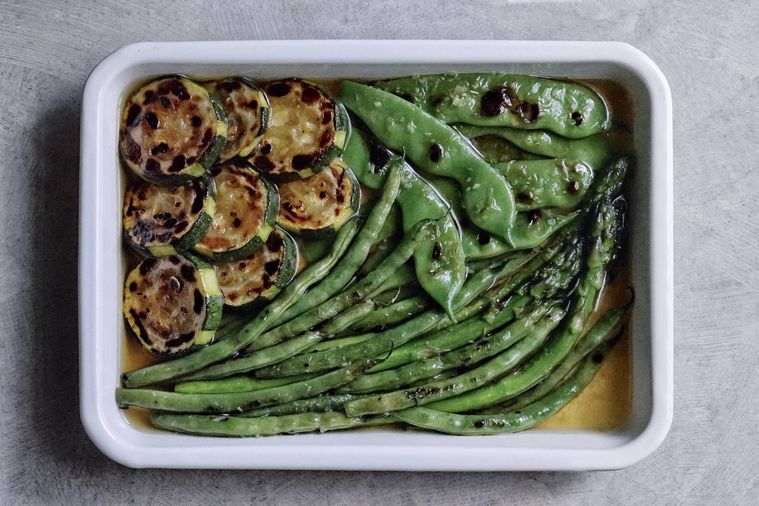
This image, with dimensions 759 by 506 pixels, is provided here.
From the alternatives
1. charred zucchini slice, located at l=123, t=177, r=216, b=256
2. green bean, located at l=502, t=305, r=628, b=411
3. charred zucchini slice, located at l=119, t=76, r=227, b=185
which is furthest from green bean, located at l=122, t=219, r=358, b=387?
green bean, located at l=502, t=305, r=628, b=411

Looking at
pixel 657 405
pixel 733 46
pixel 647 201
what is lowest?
pixel 657 405

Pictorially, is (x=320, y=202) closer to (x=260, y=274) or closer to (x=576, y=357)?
(x=260, y=274)

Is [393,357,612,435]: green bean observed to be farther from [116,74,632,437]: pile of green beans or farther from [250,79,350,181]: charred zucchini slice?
[250,79,350,181]: charred zucchini slice

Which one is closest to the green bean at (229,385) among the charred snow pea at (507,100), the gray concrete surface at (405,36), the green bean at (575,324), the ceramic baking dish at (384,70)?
the ceramic baking dish at (384,70)

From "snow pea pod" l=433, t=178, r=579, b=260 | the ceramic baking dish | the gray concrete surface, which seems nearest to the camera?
the ceramic baking dish

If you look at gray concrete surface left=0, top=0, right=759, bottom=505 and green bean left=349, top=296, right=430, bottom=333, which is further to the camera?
gray concrete surface left=0, top=0, right=759, bottom=505

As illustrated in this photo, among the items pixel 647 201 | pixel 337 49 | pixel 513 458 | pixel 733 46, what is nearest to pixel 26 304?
pixel 337 49

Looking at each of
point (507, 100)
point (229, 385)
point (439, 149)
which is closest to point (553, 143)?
point (507, 100)

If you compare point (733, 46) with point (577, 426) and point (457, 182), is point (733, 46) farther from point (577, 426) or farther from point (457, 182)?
point (577, 426)
